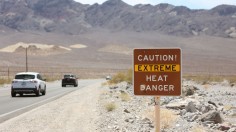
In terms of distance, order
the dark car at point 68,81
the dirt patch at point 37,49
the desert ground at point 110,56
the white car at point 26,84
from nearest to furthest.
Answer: the white car at point 26,84 → the dark car at point 68,81 → the desert ground at point 110,56 → the dirt patch at point 37,49

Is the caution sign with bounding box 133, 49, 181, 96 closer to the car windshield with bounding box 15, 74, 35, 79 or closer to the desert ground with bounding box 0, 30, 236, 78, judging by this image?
the car windshield with bounding box 15, 74, 35, 79

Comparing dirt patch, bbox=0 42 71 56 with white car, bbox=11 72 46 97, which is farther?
dirt patch, bbox=0 42 71 56

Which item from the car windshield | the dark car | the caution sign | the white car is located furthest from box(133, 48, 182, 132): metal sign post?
the dark car

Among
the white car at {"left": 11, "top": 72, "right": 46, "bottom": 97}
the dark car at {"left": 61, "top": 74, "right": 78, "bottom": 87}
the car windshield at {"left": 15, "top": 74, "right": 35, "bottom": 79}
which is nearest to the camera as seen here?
the white car at {"left": 11, "top": 72, "right": 46, "bottom": 97}

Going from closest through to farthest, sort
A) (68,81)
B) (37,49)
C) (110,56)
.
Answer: (68,81) → (110,56) → (37,49)

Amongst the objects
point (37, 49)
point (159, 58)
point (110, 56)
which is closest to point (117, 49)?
point (110, 56)

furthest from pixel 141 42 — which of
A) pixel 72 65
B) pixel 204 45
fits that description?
pixel 72 65

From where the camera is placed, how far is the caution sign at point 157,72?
859cm

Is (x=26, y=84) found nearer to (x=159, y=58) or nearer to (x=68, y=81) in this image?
(x=68, y=81)

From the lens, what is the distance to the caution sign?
8586mm

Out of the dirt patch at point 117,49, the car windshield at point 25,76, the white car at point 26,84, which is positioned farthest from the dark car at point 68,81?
the dirt patch at point 117,49

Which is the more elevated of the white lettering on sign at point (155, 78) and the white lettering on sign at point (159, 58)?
the white lettering on sign at point (159, 58)

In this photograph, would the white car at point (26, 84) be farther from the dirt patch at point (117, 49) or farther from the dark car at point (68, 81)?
the dirt patch at point (117, 49)

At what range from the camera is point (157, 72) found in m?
8.62
